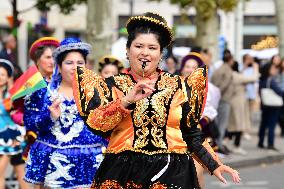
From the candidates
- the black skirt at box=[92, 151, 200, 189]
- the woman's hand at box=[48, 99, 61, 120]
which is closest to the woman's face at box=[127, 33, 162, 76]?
the black skirt at box=[92, 151, 200, 189]

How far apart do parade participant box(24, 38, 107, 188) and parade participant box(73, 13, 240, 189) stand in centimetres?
219

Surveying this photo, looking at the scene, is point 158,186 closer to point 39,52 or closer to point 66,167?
point 66,167

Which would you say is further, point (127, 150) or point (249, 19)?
point (249, 19)

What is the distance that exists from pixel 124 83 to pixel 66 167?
2.37 meters

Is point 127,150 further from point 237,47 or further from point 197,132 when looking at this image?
point 237,47

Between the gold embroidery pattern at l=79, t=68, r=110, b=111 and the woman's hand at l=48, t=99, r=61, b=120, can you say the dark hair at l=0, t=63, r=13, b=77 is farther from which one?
the gold embroidery pattern at l=79, t=68, r=110, b=111

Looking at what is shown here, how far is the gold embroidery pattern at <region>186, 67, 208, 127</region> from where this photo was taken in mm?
5461

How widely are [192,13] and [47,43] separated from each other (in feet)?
132

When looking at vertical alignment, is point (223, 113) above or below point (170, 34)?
below

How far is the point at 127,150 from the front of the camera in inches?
209

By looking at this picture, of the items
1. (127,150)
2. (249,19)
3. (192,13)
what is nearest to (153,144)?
(127,150)

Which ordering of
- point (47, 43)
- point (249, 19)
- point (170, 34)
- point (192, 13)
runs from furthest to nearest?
point (249, 19) < point (192, 13) < point (47, 43) < point (170, 34)

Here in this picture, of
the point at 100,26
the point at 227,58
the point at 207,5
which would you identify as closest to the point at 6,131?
the point at 100,26

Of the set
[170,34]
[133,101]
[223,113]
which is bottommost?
[223,113]
